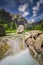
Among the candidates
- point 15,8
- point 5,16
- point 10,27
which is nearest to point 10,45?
point 10,27

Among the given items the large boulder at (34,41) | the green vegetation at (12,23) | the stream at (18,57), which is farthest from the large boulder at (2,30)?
the large boulder at (34,41)

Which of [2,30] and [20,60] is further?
[2,30]

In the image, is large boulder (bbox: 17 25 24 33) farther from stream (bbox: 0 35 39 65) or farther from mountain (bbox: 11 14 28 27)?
stream (bbox: 0 35 39 65)

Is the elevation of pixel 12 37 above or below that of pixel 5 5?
below

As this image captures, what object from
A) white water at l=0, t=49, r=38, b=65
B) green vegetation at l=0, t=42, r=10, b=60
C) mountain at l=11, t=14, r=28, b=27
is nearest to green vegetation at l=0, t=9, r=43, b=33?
mountain at l=11, t=14, r=28, b=27

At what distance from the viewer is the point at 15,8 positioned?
165 inches

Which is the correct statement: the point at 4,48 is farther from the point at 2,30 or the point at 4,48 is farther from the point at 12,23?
the point at 12,23

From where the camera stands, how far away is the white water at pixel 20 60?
3570 millimetres

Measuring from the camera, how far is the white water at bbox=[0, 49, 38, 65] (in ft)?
11.7

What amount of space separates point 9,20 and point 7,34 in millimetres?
356

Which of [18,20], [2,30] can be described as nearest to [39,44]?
[18,20]

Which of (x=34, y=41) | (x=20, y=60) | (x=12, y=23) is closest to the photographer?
(x=20, y=60)

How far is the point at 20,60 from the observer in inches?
143

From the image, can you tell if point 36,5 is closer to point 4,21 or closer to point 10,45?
point 4,21
